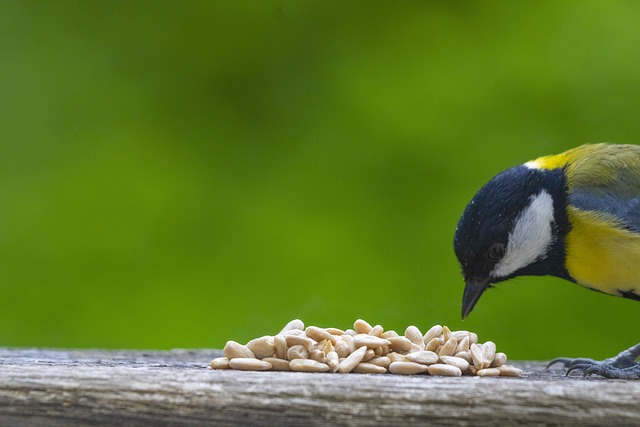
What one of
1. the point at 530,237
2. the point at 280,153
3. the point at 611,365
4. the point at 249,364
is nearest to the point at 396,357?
the point at 249,364

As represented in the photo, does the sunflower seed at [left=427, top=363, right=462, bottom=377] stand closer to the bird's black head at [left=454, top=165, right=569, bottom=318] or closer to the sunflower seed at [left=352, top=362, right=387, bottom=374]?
the sunflower seed at [left=352, top=362, right=387, bottom=374]

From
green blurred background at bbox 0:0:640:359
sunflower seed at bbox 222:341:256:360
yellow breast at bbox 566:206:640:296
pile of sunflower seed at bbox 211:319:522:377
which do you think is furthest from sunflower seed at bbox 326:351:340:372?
green blurred background at bbox 0:0:640:359

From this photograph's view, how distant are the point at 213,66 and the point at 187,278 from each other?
613 millimetres

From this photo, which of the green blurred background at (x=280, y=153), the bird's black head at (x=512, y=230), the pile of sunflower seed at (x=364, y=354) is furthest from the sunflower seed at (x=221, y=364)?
the green blurred background at (x=280, y=153)

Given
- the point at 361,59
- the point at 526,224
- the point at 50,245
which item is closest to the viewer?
the point at 526,224

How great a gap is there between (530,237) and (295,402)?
2.89 feet

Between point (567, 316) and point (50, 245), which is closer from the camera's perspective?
point (567, 316)

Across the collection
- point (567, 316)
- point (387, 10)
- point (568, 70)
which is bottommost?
point (567, 316)

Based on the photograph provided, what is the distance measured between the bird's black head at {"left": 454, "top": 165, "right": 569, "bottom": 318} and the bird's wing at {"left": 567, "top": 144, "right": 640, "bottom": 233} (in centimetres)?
3

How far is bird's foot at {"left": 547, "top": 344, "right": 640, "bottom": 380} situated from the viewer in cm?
161

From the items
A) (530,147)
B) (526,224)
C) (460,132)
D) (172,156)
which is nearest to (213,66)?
(172,156)

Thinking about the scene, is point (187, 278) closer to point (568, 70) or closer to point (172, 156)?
point (172, 156)

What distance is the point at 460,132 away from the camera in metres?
2.19

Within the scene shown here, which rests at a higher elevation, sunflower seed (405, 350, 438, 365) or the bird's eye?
the bird's eye
